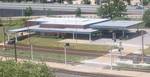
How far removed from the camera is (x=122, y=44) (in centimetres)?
7975

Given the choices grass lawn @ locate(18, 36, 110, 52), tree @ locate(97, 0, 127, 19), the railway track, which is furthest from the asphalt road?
the railway track

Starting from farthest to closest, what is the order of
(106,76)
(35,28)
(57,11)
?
(57,11) < (35,28) < (106,76)

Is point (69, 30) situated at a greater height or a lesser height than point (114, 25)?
lesser

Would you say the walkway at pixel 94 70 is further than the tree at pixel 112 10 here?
No

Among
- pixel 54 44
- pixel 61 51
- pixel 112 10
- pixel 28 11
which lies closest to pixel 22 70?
pixel 61 51

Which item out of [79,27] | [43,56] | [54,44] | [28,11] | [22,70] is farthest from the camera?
[28,11]

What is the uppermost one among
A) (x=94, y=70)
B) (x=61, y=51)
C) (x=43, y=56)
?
(x=61, y=51)

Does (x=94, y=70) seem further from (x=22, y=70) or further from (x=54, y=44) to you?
(x=22, y=70)

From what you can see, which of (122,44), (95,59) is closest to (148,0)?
(122,44)

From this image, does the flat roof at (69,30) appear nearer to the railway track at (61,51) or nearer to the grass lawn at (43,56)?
the railway track at (61,51)

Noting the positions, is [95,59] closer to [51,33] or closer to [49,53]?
[49,53]

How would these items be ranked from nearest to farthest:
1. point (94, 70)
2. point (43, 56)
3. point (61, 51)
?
point (94, 70), point (43, 56), point (61, 51)

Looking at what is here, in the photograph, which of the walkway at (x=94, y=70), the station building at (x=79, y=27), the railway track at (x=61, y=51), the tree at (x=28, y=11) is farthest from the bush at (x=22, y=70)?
the tree at (x=28, y=11)

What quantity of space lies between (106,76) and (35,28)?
42639 mm
